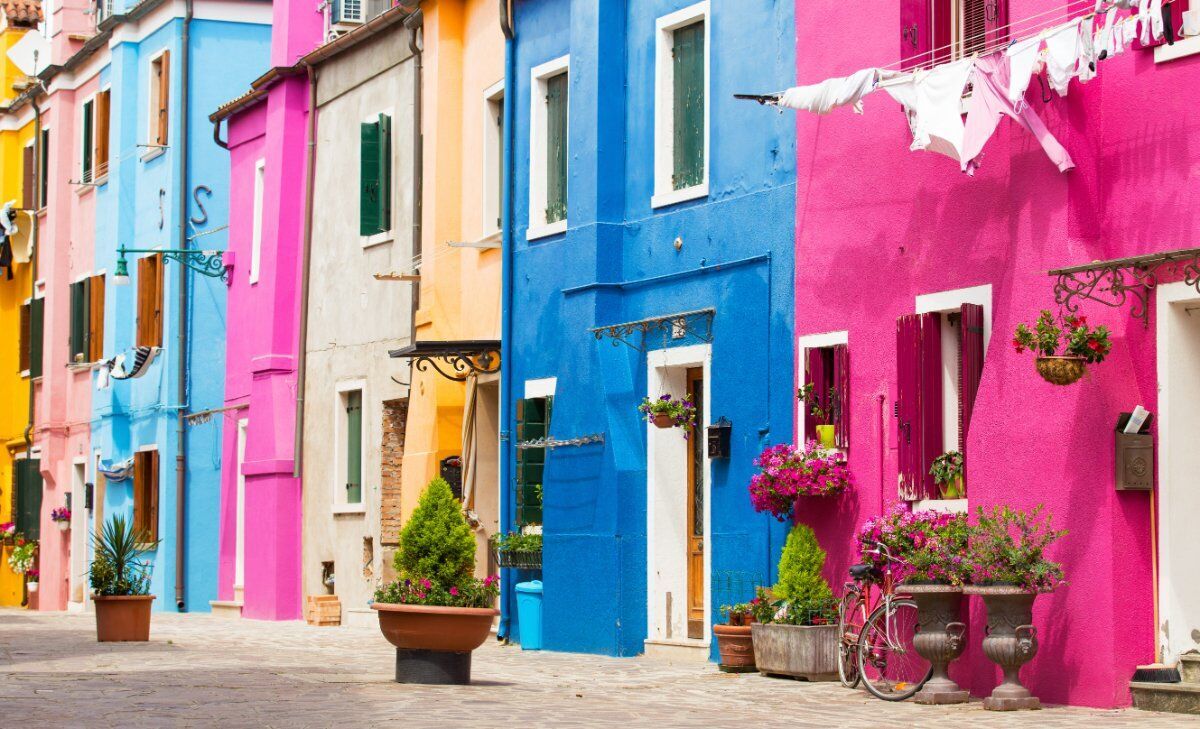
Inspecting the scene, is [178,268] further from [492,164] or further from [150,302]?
[492,164]

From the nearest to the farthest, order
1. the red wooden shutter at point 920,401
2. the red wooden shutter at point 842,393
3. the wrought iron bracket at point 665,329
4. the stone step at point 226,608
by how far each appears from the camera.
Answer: the red wooden shutter at point 920,401
the red wooden shutter at point 842,393
the wrought iron bracket at point 665,329
the stone step at point 226,608

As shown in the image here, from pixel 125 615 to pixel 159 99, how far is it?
14.0 m

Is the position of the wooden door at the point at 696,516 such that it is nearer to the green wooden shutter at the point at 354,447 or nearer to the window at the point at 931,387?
the window at the point at 931,387

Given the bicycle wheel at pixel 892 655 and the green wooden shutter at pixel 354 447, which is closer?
the bicycle wheel at pixel 892 655

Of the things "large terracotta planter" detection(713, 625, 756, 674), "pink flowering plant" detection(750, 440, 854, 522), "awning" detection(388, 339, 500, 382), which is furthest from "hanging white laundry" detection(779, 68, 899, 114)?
"awning" detection(388, 339, 500, 382)

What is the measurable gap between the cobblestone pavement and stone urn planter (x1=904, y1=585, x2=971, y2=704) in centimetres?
34

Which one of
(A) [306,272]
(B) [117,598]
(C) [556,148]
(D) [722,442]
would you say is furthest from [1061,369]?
(A) [306,272]

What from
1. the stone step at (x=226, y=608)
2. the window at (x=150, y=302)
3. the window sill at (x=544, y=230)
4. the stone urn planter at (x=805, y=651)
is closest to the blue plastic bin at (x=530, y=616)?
the window sill at (x=544, y=230)

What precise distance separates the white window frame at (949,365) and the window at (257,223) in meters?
15.8

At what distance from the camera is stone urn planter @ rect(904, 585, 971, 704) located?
1396cm

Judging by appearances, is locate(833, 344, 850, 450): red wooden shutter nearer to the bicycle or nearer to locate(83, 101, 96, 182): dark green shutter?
the bicycle

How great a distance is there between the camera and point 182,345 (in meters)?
32.7

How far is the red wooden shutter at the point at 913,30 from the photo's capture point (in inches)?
622

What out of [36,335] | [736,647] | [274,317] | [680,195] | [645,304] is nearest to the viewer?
[736,647]
